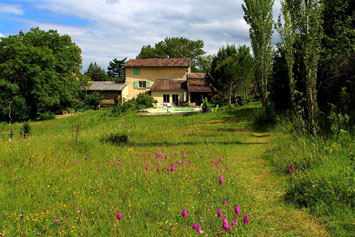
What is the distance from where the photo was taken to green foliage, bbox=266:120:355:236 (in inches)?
135

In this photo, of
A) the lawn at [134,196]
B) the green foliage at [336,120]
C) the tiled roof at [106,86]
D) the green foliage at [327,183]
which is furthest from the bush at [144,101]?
the green foliage at [327,183]

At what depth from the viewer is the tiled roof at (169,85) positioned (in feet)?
134

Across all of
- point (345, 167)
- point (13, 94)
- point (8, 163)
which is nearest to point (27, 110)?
point (13, 94)

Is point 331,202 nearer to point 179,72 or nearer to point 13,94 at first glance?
point 13,94

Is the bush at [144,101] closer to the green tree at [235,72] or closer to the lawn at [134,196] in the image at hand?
the green tree at [235,72]

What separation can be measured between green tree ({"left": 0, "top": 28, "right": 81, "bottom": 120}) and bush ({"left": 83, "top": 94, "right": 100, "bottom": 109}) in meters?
4.85

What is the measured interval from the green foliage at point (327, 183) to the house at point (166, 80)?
34.7 m

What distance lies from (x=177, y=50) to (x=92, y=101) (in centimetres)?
2770

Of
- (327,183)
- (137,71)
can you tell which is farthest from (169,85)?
(327,183)

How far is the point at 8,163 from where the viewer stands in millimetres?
5848

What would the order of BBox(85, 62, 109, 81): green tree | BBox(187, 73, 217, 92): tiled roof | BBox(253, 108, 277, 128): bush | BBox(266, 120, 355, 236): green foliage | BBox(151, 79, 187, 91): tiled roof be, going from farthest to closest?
BBox(85, 62, 109, 81): green tree, BBox(151, 79, 187, 91): tiled roof, BBox(187, 73, 217, 92): tiled roof, BBox(253, 108, 277, 128): bush, BBox(266, 120, 355, 236): green foliage

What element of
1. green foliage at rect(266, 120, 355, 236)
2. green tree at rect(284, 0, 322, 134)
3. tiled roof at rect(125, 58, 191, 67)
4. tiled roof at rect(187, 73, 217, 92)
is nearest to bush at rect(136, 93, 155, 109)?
tiled roof at rect(187, 73, 217, 92)

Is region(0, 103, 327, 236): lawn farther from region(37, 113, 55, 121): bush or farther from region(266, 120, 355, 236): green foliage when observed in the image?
region(37, 113, 55, 121): bush

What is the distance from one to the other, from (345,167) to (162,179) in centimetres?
307
